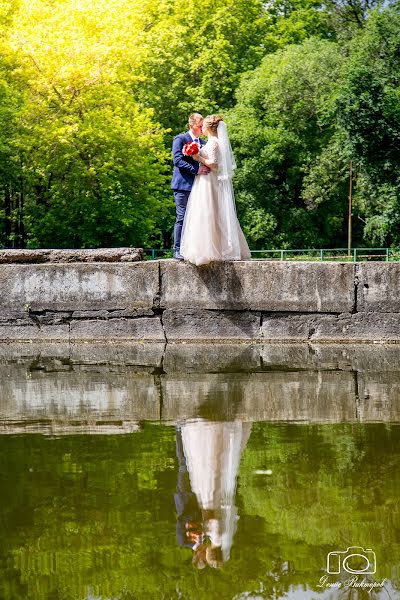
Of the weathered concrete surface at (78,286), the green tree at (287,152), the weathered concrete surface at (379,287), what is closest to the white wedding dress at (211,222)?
the weathered concrete surface at (78,286)

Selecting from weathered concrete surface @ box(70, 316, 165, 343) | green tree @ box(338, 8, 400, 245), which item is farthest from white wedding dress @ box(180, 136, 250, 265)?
green tree @ box(338, 8, 400, 245)

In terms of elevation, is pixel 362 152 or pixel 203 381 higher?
pixel 362 152

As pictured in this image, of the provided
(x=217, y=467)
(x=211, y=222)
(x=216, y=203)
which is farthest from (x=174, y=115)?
(x=217, y=467)

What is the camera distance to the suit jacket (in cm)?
1141

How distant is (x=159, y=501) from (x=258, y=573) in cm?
87

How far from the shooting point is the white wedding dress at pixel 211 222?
425 inches

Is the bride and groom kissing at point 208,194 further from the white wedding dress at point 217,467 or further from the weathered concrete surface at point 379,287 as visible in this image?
the white wedding dress at point 217,467

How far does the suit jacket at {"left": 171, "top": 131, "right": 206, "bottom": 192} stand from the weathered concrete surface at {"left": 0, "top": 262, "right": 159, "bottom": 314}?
1.07m

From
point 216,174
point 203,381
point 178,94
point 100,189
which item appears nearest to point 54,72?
point 100,189

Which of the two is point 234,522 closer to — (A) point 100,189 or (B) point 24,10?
(A) point 100,189

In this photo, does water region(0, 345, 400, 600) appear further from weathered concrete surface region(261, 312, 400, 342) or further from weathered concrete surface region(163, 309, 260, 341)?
weathered concrete surface region(163, 309, 260, 341)

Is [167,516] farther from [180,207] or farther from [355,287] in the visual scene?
[180,207]

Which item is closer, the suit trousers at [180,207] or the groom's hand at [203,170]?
the groom's hand at [203,170]

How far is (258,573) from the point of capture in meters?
3.17
